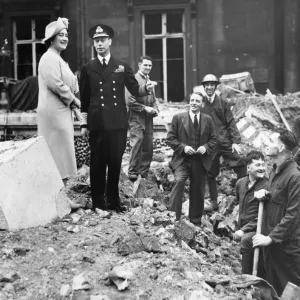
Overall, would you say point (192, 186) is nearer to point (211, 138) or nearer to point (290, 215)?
point (211, 138)

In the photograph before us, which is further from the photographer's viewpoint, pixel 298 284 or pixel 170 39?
pixel 170 39

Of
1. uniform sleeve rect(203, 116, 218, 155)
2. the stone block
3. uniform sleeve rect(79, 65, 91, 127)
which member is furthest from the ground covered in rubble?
uniform sleeve rect(203, 116, 218, 155)

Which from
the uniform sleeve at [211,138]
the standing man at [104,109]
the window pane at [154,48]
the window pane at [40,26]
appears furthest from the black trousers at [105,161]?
the window pane at [40,26]

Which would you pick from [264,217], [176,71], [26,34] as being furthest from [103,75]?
[26,34]

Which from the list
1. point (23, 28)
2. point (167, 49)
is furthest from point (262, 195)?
point (23, 28)

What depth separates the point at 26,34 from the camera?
1678 cm

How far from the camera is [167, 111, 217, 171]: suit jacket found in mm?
8188

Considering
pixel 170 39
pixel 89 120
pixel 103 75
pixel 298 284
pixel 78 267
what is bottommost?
pixel 298 284

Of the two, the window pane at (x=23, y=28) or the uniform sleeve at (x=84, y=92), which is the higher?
the window pane at (x=23, y=28)

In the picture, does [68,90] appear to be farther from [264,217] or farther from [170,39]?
[170,39]

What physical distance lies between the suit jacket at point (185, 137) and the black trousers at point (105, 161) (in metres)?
1.25

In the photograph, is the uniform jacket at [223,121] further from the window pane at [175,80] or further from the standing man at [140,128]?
the window pane at [175,80]

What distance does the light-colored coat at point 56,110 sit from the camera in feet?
22.7

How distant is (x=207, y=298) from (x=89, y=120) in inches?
107
